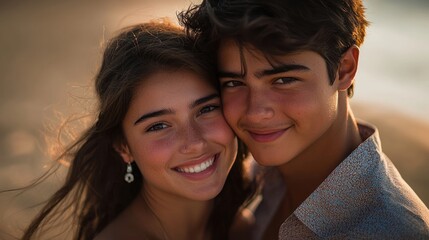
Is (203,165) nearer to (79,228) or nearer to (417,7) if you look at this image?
(79,228)

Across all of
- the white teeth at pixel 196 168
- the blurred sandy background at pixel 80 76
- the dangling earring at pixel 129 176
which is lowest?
the blurred sandy background at pixel 80 76

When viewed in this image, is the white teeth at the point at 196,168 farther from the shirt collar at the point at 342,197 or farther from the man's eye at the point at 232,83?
the shirt collar at the point at 342,197

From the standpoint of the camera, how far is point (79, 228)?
4.04 m

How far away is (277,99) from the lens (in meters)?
3.29

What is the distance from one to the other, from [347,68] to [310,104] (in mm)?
357

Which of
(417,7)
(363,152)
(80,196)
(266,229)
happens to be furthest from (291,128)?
(417,7)

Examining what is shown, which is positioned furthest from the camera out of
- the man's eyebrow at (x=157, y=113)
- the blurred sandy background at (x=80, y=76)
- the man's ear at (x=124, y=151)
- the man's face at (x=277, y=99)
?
the blurred sandy background at (x=80, y=76)

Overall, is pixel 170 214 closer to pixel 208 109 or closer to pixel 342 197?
pixel 208 109

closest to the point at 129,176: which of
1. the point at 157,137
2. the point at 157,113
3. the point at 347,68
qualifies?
the point at 157,137

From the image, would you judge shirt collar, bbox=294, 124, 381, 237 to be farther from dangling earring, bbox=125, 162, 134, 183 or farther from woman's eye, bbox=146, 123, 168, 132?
dangling earring, bbox=125, 162, 134, 183

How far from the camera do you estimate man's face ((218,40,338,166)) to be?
323 centimetres

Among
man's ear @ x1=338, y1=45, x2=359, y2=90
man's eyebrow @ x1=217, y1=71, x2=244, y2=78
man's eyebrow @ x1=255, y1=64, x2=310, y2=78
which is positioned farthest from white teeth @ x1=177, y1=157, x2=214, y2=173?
man's ear @ x1=338, y1=45, x2=359, y2=90

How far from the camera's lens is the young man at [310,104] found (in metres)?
3.10

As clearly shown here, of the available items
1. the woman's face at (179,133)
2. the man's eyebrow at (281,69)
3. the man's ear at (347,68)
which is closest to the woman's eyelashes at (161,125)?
the woman's face at (179,133)
